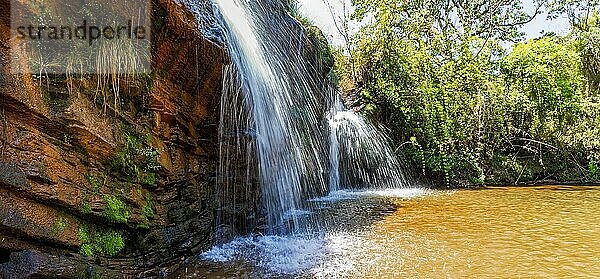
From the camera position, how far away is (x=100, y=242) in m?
3.62

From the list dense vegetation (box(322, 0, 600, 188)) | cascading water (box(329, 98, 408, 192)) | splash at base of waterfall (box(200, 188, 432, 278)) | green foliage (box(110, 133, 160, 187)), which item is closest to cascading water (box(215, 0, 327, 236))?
splash at base of waterfall (box(200, 188, 432, 278))

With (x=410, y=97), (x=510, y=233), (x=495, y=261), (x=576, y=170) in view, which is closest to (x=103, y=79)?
(x=495, y=261)

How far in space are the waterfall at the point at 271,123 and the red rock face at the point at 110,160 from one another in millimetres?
336

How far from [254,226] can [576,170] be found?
39.6ft

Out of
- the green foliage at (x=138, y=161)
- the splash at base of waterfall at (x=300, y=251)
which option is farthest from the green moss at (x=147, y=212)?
the splash at base of waterfall at (x=300, y=251)

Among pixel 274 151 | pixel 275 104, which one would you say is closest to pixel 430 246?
pixel 274 151

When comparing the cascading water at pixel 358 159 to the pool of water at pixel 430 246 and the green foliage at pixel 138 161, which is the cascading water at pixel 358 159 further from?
the green foliage at pixel 138 161

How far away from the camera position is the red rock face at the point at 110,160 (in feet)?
10.2

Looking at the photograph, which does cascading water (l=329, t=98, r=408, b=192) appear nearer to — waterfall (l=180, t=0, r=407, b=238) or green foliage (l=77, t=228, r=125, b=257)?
waterfall (l=180, t=0, r=407, b=238)

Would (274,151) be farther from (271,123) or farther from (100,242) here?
(100,242)

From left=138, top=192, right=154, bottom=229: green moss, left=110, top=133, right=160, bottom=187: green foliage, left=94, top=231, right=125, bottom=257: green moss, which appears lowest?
left=94, top=231, right=125, bottom=257: green moss

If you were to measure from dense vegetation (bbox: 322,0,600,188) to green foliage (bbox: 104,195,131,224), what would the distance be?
405 inches

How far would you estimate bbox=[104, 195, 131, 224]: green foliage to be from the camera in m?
3.68

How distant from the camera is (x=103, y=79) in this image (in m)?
3.81
